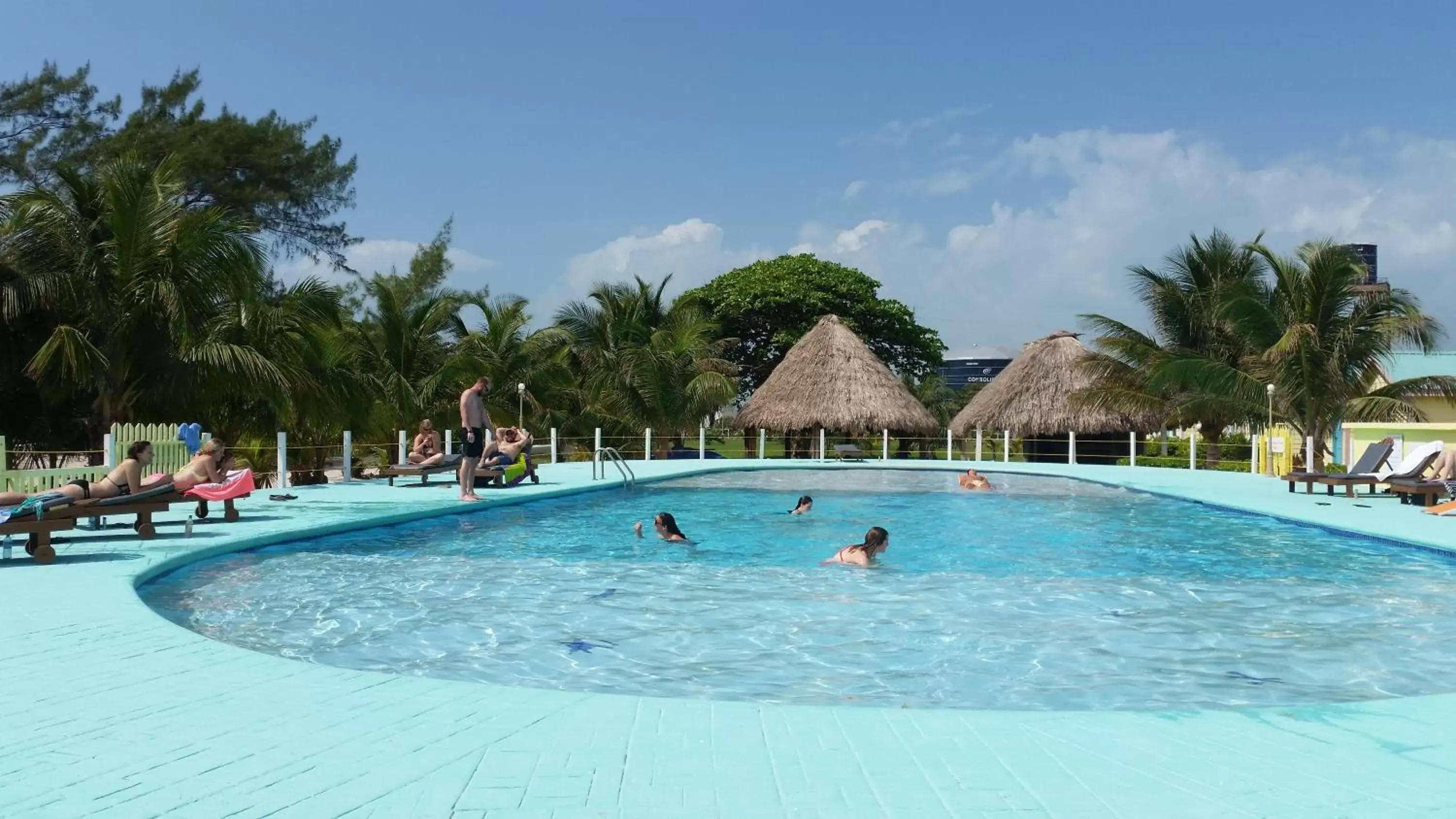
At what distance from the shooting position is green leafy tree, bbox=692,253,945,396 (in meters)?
37.7

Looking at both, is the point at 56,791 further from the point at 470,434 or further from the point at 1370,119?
the point at 1370,119

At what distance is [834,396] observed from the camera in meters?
29.0

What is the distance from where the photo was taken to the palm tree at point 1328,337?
63.7 ft

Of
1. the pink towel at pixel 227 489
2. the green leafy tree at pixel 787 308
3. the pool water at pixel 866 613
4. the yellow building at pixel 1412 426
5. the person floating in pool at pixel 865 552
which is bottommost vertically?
the pool water at pixel 866 613

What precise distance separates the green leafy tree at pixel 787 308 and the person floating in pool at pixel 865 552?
2843cm

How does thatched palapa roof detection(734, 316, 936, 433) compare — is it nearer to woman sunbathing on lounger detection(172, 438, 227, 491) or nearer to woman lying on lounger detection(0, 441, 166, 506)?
woman sunbathing on lounger detection(172, 438, 227, 491)

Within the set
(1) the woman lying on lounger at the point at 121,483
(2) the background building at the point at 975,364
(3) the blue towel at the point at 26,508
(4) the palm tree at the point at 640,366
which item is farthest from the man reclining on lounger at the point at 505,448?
(2) the background building at the point at 975,364

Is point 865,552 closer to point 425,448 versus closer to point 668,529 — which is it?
point 668,529

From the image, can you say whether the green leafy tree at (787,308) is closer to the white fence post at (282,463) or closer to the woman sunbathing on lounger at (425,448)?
the woman sunbathing on lounger at (425,448)

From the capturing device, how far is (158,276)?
13.9m

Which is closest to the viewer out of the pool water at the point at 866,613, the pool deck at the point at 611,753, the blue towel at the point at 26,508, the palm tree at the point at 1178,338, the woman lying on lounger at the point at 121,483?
the pool deck at the point at 611,753

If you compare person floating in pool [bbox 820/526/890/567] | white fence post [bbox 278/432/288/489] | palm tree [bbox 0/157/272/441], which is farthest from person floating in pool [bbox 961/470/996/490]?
palm tree [bbox 0/157/272/441]

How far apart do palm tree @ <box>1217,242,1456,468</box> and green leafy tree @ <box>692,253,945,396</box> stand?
18.3 m

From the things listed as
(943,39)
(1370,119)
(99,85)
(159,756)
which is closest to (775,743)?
(159,756)
